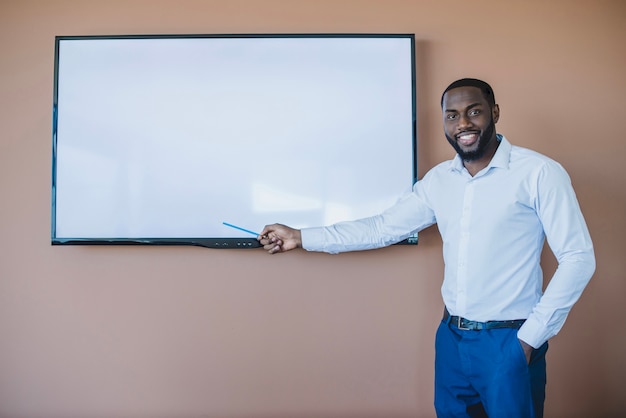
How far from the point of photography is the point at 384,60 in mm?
2381

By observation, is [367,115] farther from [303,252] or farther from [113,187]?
[113,187]

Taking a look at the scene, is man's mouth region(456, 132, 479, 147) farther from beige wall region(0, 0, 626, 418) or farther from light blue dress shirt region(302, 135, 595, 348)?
beige wall region(0, 0, 626, 418)

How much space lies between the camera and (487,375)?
173 centimetres

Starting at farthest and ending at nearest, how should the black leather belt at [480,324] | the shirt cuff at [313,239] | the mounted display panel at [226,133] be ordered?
the mounted display panel at [226,133], the shirt cuff at [313,239], the black leather belt at [480,324]

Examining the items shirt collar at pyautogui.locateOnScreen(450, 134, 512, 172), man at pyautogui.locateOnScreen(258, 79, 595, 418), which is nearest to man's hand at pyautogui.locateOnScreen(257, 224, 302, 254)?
man at pyautogui.locateOnScreen(258, 79, 595, 418)

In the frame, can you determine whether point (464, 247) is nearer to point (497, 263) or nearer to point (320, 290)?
point (497, 263)

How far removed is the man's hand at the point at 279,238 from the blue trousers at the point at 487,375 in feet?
2.26

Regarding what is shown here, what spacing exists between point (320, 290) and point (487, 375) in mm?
922

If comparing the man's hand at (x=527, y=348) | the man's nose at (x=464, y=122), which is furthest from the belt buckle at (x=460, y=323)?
the man's nose at (x=464, y=122)

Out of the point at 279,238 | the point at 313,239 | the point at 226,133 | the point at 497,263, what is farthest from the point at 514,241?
the point at 226,133

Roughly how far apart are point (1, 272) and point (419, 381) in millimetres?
2068

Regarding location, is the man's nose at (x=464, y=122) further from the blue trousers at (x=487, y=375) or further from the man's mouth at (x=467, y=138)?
the blue trousers at (x=487, y=375)

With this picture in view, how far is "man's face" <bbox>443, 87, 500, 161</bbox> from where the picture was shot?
6.01ft

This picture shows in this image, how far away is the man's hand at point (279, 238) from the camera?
7.14 ft
